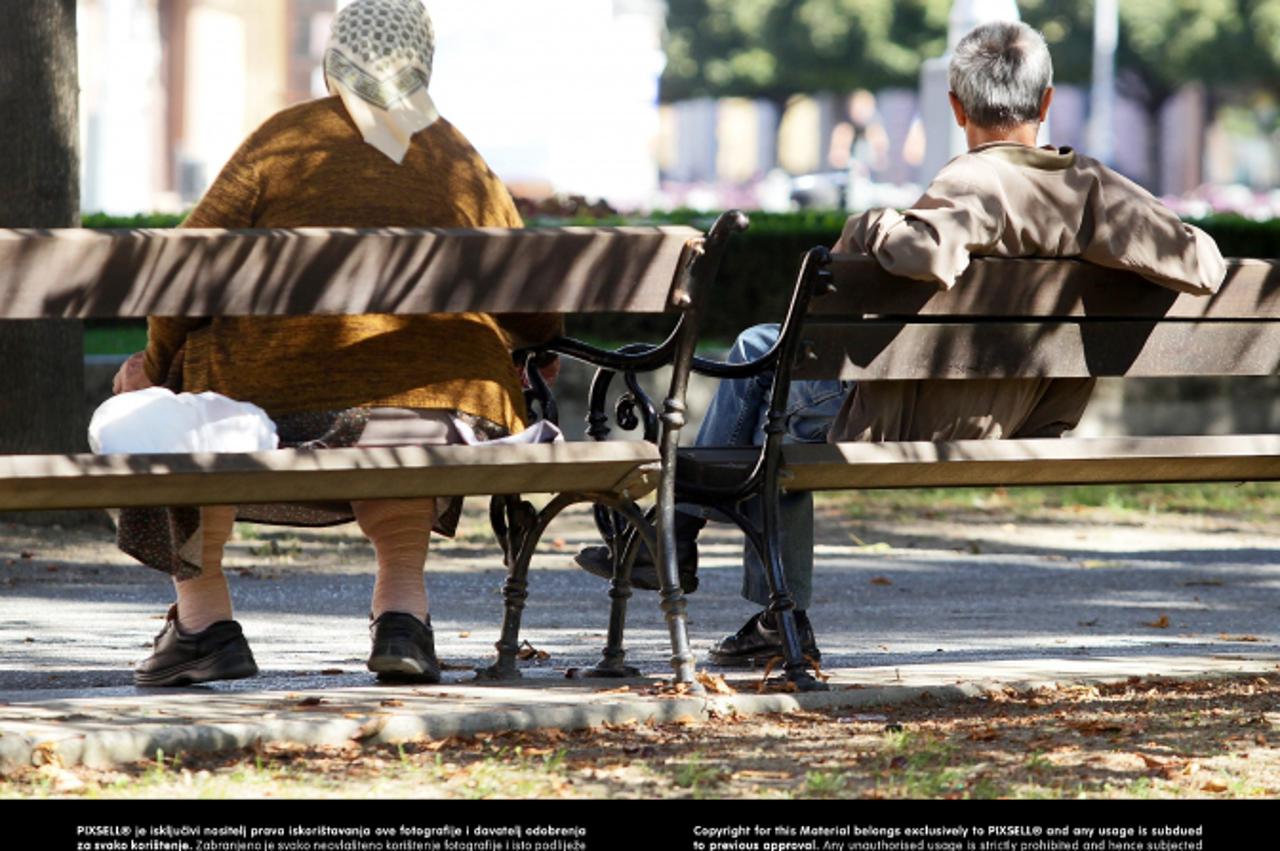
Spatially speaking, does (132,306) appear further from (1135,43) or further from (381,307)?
(1135,43)

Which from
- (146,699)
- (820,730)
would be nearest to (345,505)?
(146,699)

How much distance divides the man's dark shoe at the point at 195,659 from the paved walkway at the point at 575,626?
0.05 metres

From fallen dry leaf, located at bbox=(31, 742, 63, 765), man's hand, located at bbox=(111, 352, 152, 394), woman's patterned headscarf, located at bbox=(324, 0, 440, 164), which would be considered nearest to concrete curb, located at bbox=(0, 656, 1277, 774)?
fallen dry leaf, located at bbox=(31, 742, 63, 765)

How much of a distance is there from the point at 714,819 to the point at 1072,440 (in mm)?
1574

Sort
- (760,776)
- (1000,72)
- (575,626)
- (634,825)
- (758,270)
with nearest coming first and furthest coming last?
1. (634,825)
2. (760,776)
3. (1000,72)
4. (575,626)
5. (758,270)

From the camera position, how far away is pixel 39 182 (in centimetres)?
825

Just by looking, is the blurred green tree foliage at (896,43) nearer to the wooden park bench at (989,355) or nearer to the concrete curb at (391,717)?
the wooden park bench at (989,355)

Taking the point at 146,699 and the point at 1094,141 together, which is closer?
the point at 146,699

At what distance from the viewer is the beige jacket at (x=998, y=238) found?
4703 millimetres

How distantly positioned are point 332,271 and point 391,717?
2.71 feet

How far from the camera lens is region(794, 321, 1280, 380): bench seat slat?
189 inches

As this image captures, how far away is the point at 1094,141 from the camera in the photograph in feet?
A: 175

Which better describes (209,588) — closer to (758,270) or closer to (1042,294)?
(1042,294)

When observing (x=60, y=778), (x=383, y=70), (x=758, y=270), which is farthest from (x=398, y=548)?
(x=758, y=270)
